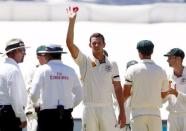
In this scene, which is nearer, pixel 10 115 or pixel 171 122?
pixel 10 115

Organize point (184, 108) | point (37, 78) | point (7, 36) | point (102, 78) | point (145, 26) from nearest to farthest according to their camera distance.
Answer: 1. point (37, 78)
2. point (102, 78)
3. point (184, 108)
4. point (7, 36)
5. point (145, 26)

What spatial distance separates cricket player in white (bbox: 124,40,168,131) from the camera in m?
11.6

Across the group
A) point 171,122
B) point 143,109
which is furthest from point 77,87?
point 171,122

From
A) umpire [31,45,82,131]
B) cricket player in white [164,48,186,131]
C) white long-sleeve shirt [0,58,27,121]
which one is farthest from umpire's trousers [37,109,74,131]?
cricket player in white [164,48,186,131]

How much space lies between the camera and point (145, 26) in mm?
21938

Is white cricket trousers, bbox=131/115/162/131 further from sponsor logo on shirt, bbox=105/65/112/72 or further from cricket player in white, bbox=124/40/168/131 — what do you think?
sponsor logo on shirt, bbox=105/65/112/72

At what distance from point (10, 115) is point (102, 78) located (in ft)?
4.29

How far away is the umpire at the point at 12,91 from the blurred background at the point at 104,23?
26.5ft

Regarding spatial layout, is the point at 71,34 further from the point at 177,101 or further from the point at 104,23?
the point at 104,23

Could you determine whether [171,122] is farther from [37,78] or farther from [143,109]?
[37,78]

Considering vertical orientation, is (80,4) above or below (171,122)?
above

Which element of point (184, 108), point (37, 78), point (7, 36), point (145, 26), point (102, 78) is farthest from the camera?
point (145, 26)

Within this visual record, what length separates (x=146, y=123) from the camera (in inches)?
460

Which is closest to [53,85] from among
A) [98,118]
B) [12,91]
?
[12,91]
